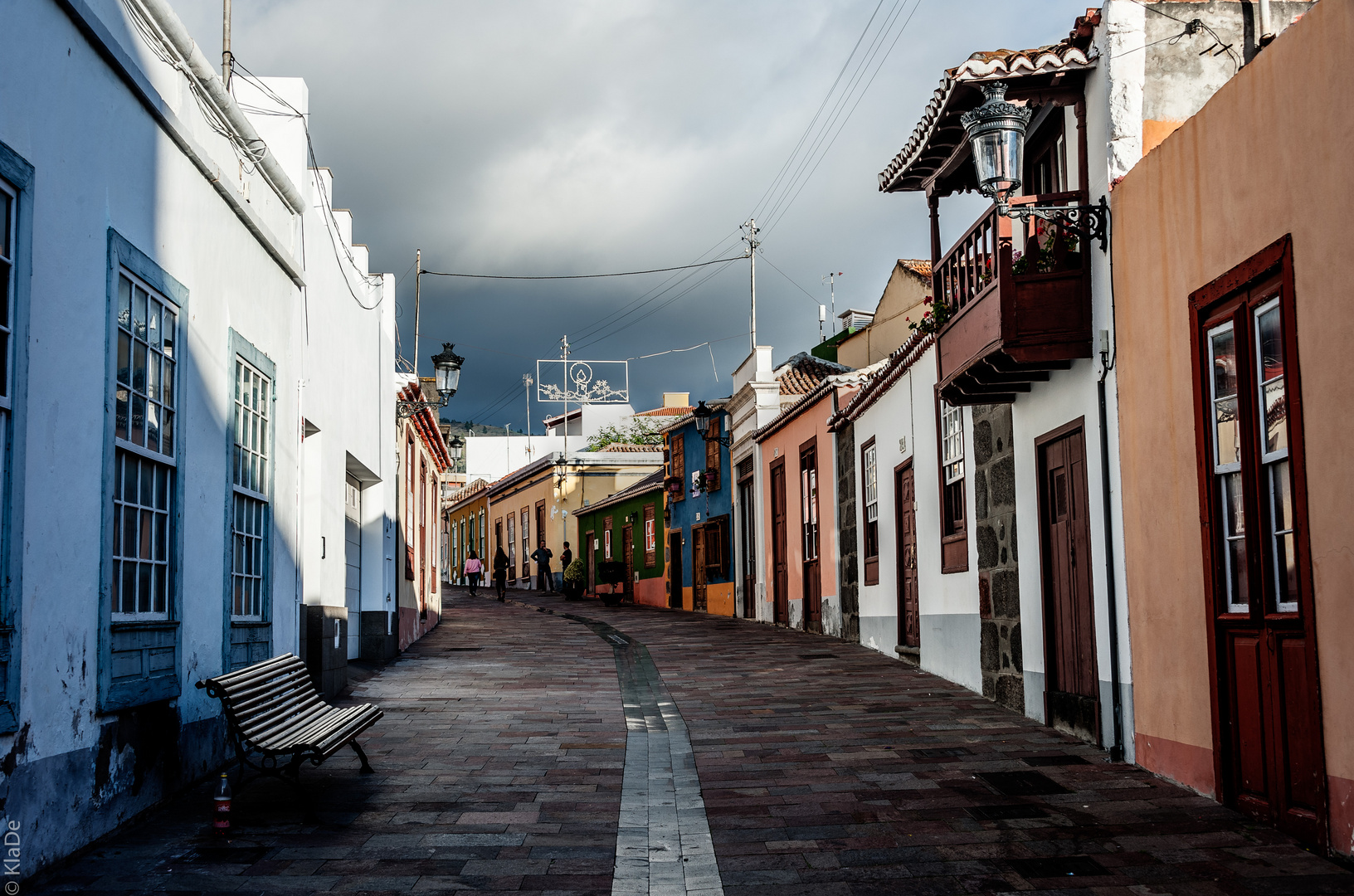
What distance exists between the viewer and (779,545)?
22.1 meters

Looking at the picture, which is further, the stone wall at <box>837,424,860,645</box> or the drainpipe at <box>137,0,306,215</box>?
the stone wall at <box>837,424,860,645</box>

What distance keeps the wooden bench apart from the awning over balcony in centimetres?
591

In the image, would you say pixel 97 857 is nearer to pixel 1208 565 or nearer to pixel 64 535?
pixel 64 535

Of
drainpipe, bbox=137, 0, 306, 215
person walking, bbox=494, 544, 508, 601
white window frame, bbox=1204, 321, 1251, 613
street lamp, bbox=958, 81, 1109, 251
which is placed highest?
drainpipe, bbox=137, 0, 306, 215

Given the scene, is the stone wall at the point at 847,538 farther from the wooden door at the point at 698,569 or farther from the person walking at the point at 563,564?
the person walking at the point at 563,564

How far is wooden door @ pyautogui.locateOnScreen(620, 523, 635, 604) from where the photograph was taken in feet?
109

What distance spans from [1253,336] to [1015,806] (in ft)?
9.11

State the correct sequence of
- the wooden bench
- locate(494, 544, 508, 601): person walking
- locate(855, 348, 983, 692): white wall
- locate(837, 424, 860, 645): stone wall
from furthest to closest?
1. locate(494, 544, 508, 601): person walking
2. locate(837, 424, 860, 645): stone wall
3. locate(855, 348, 983, 692): white wall
4. the wooden bench

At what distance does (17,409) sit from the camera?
16.6 ft

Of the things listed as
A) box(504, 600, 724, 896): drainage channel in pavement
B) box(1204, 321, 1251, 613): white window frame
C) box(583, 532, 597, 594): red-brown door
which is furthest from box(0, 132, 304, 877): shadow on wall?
box(583, 532, 597, 594): red-brown door

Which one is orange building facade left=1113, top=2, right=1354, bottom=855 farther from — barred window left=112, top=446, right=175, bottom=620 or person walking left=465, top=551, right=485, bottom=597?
person walking left=465, top=551, right=485, bottom=597

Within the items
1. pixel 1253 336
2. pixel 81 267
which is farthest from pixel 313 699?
pixel 1253 336

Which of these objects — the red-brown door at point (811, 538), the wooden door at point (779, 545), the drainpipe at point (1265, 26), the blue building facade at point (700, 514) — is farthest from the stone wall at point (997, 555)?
the blue building facade at point (700, 514)

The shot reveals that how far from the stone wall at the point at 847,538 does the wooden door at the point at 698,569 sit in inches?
380
